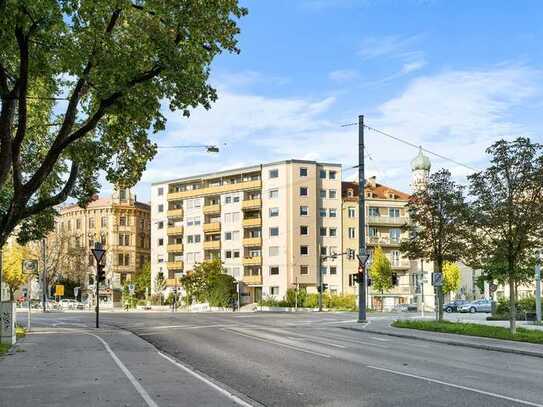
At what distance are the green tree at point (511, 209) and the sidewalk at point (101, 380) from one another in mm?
13789

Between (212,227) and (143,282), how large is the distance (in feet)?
56.5

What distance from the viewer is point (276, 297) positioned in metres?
96.7

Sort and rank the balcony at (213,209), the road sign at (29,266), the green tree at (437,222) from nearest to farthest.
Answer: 1. the road sign at (29,266)
2. the green tree at (437,222)
3. the balcony at (213,209)

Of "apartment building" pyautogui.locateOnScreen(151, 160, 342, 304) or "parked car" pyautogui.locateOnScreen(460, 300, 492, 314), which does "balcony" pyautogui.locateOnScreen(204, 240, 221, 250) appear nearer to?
"apartment building" pyautogui.locateOnScreen(151, 160, 342, 304)

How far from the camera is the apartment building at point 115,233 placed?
396 ft

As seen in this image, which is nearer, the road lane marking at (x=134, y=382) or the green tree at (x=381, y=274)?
the road lane marking at (x=134, y=382)

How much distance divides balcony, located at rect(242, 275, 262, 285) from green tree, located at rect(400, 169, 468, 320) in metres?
64.5

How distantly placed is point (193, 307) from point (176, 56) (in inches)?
3049

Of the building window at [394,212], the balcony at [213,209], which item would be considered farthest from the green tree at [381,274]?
the balcony at [213,209]

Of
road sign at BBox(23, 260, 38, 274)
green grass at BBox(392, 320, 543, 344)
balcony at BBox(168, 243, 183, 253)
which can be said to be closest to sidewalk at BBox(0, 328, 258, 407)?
road sign at BBox(23, 260, 38, 274)

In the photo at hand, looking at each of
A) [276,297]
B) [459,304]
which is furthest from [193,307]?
[459,304]

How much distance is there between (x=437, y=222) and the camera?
34969 millimetres

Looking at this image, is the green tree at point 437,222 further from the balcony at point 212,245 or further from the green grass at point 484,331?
the balcony at point 212,245

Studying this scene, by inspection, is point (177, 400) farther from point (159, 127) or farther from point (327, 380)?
point (159, 127)
